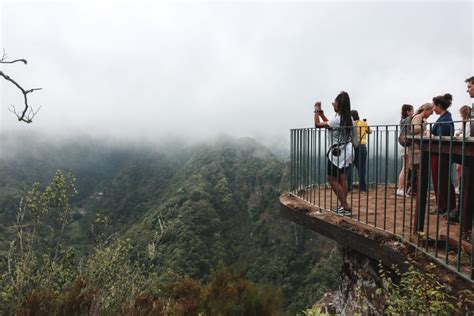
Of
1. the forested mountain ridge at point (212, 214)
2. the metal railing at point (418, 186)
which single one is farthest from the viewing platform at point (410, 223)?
the forested mountain ridge at point (212, 214)

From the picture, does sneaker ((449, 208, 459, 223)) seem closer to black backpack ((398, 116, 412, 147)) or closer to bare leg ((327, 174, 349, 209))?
black backpack ((398, 116, 412, 147))

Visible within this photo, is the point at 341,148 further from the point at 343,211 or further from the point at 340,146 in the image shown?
the point at 343,211

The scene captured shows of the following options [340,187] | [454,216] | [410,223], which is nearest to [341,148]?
[340,187]

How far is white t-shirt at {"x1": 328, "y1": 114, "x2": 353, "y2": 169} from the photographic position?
4184 mm

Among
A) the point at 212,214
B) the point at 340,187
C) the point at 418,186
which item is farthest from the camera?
the point at 212,214

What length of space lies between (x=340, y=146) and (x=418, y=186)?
131cm

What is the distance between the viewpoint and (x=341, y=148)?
4227mm

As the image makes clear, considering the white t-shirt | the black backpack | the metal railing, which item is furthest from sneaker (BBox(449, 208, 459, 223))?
the white t-shirt

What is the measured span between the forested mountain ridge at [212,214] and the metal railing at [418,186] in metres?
28.3

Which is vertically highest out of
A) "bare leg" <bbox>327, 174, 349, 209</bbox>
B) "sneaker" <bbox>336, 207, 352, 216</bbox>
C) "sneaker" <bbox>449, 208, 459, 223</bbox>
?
"bare leg" <bbox>327, 174, 349, 209</bbox>

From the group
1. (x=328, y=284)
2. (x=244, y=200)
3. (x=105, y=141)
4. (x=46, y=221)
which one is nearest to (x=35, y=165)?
(x=105, y=141)

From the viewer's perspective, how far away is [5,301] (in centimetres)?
359

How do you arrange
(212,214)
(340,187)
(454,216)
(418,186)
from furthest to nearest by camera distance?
(212,214), (340,187), (454,216), (418,186)

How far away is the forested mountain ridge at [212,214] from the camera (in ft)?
186
